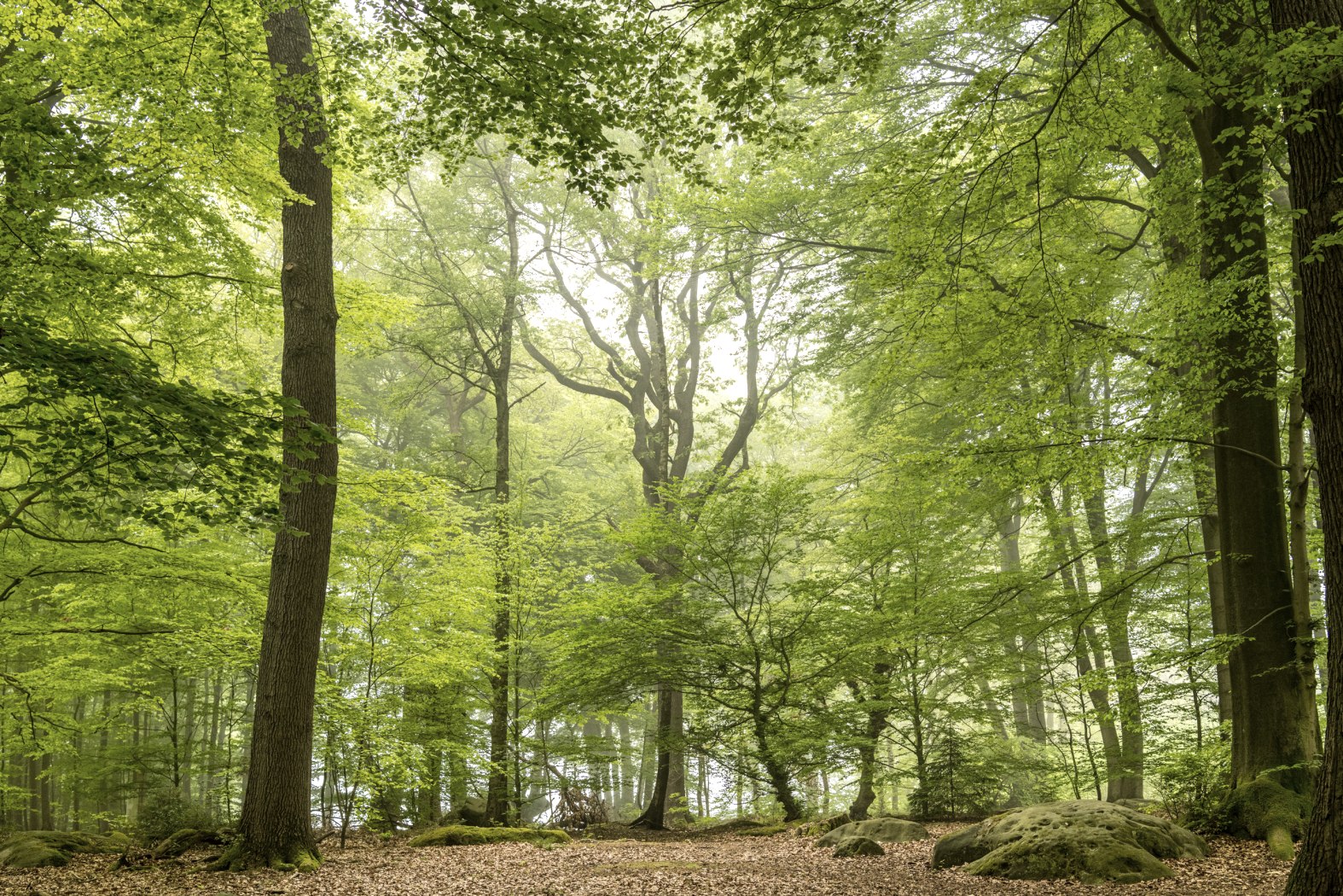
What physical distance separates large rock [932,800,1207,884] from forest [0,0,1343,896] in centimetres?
5

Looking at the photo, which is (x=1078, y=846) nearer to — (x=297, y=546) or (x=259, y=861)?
(x=259, y=861)

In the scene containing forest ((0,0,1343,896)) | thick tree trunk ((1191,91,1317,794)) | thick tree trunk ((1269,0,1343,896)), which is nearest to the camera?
thick tree trunk ((1269,0,1343,896))

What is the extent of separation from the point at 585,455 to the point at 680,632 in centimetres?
1366

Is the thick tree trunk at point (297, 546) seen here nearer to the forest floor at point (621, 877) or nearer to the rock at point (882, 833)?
the forest floor at point (621, 877)

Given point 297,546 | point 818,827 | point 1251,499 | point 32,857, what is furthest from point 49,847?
point 1251,499

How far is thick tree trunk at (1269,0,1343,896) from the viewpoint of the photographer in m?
3.68

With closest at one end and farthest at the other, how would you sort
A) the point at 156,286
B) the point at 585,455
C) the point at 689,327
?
the point at 156,286 → the point at 689,327 → the point at 585,455

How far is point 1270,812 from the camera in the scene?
235 inches

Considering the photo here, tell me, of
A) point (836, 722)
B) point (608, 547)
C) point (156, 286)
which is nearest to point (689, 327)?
point (608, 547)

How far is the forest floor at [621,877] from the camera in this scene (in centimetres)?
538

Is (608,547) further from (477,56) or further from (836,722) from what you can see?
(477,56)

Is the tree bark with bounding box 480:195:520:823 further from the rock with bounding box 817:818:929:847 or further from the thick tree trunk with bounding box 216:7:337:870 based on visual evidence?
the rock with bounding box 817:818:929:847

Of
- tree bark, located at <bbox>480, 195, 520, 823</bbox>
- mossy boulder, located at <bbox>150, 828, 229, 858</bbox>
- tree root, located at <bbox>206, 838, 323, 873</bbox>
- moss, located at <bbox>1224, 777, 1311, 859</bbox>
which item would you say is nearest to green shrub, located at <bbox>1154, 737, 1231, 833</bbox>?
moss, located at <bbox>1224, 777, 1311, 859</bbox>

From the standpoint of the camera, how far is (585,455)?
2358 cm
